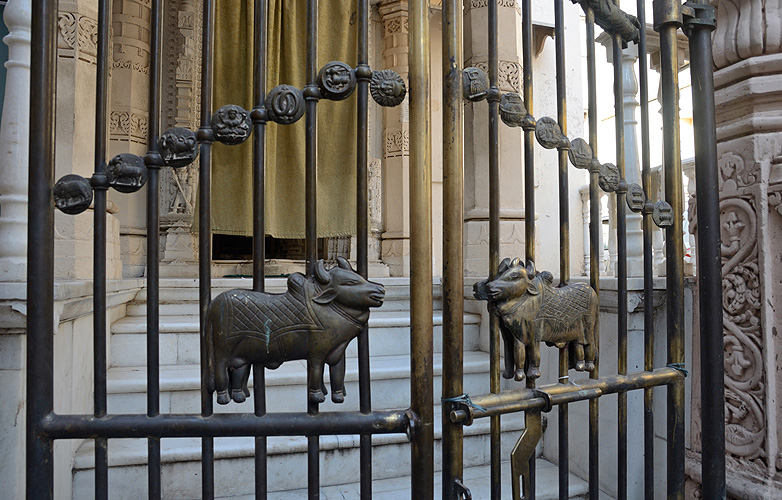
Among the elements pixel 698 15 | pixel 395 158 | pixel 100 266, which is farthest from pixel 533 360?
pixel 395 158

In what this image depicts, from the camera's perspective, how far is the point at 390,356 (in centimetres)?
235

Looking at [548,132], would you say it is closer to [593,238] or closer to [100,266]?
[593,238]

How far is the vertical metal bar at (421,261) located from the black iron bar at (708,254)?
814 millimetres

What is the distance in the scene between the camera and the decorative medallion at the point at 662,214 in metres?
1.19

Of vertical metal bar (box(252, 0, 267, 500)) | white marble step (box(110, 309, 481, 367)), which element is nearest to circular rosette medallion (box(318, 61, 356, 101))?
vertical metal bar (box(252, 0, 267, 500))

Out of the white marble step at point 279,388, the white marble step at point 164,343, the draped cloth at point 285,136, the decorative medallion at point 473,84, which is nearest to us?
the decorative medallion at point 473,84

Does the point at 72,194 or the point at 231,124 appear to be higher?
the point at 231,124

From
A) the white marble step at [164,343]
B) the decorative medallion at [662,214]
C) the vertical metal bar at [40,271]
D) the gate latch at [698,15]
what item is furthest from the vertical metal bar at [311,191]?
the white marble step at [164,343]

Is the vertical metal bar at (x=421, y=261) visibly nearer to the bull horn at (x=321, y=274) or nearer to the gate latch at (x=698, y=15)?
the bull horn at (x=321, y=274)

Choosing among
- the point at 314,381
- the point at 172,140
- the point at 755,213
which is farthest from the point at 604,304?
the point at 172,140

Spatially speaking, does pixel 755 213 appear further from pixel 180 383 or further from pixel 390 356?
pixel 180 383

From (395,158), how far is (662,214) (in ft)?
12.6

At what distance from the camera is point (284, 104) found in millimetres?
871

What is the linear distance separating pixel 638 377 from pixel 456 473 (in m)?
0.53
